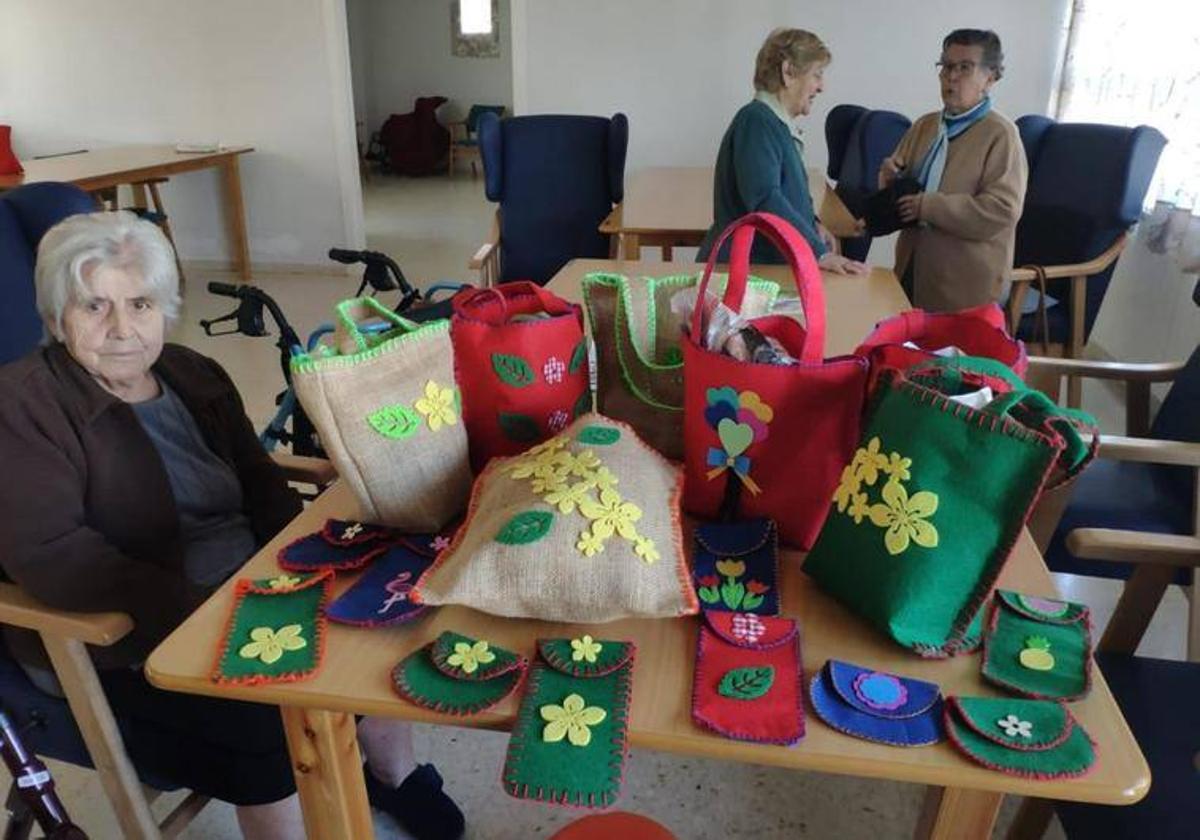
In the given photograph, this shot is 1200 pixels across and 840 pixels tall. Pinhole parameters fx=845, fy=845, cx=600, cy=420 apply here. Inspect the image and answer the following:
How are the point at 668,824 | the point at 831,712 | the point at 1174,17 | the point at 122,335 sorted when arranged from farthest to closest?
the point at 1174,17 < the point at 668,824 < the point at 122,335 < the point at 831,712

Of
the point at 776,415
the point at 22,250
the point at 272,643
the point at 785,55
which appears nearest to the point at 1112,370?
the point at 785,55

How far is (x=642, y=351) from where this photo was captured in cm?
103

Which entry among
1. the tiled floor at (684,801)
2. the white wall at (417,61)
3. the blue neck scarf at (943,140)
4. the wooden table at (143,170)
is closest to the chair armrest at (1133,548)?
the tiled floor at (684,801)

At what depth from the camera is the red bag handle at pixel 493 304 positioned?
0.99m

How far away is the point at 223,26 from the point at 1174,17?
4.65 m

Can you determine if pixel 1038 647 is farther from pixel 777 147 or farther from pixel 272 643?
pixel 777 147

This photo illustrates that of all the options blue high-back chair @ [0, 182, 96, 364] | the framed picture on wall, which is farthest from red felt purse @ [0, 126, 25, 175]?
the framed picture on wall

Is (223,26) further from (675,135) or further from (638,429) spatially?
(638,429)

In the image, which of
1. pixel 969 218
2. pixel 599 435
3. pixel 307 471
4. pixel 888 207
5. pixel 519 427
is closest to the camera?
pixel 599 435

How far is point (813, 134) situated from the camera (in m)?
4.73

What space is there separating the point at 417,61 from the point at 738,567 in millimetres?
9910

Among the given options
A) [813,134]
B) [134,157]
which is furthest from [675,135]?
[134,157]

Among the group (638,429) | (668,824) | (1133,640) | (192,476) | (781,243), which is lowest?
(668,824)

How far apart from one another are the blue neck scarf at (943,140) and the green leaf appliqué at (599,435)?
2.06 meters
